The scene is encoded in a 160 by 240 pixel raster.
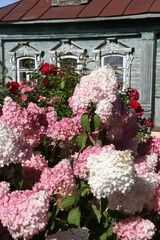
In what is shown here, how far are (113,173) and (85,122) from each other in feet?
1.54

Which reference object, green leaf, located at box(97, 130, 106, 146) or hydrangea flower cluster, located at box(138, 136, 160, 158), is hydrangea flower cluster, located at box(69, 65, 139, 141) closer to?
green leaf, located at box(97, 130, 106, 146)

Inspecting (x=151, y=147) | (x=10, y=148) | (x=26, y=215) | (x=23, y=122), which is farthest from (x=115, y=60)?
(x=26, y=215)

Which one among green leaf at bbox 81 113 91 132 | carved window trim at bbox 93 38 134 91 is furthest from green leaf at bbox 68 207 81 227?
carved window trim at bbox 93 38 134 91

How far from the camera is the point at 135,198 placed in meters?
1.26

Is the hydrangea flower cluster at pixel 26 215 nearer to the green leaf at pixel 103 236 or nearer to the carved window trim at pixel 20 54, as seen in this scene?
the green leaf at pixel 103 236

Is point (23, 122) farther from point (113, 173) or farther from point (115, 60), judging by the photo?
point (115, 60)

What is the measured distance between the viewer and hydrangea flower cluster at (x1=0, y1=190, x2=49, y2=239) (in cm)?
106

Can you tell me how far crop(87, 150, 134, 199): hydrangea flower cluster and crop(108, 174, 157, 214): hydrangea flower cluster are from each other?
14cm

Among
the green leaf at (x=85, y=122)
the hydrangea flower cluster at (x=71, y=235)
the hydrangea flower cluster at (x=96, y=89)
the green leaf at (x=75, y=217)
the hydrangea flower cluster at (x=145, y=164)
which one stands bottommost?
the hydrangea flower cluster at (x=71, y=235)

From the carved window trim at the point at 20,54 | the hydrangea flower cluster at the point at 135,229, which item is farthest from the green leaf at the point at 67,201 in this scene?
the carved window trim at the point at 20,54

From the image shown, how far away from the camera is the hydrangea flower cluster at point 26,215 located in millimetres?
1062

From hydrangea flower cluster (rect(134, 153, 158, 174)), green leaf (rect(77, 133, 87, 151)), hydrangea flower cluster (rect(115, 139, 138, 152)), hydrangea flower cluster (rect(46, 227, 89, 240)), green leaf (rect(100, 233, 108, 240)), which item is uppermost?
green leaf (rect(77, 133, 87, 151))

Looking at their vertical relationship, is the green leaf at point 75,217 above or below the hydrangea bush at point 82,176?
below

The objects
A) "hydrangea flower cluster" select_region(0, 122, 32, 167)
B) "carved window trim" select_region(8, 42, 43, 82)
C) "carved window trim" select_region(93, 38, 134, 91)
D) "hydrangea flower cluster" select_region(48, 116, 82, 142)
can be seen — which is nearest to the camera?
"hydrangea flower cluster" select_region(0, 122, 32, 167)
